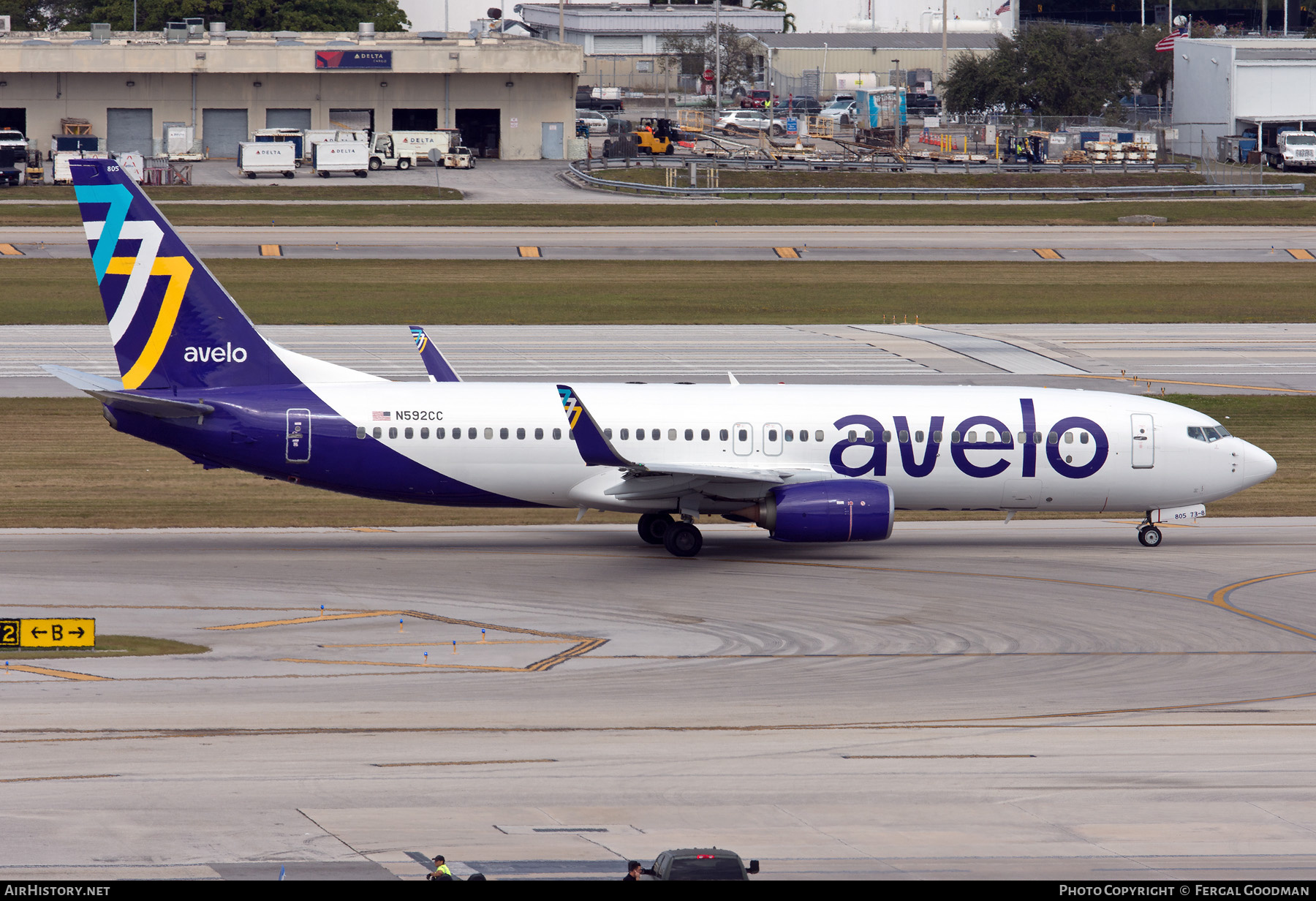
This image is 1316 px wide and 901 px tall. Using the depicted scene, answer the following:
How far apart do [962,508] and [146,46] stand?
101398 mm

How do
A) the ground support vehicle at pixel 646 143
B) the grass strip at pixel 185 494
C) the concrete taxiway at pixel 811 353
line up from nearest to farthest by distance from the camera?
the grass strip at pixel 185 494 → the concrete taxiway at pixel 811 353 → the ground support vehicle at pixel 646 143

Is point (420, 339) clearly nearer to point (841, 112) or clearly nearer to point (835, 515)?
point (835, 515)

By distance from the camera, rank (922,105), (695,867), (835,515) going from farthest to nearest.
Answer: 1. (922,105)
2. (835,515)
3. (695,867)

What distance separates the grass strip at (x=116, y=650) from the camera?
25.7 metres

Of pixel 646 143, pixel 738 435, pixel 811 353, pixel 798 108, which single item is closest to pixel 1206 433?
pixel 738 435

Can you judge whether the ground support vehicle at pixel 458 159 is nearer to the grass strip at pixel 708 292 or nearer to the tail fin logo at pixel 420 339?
the grass strip at pixel 708 292

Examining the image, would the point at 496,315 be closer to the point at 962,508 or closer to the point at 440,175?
the point at 962,508

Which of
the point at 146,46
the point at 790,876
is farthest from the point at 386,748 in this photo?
the point at 146,46

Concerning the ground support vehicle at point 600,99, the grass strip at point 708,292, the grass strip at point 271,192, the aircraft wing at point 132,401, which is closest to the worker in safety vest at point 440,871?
the aircraft wing at point 132,401

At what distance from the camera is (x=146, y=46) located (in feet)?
386

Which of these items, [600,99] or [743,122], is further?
[600,99]

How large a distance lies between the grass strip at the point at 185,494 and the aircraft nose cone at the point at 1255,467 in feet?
12.7

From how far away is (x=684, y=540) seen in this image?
33.7 metres

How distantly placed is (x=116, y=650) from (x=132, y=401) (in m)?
7.95
